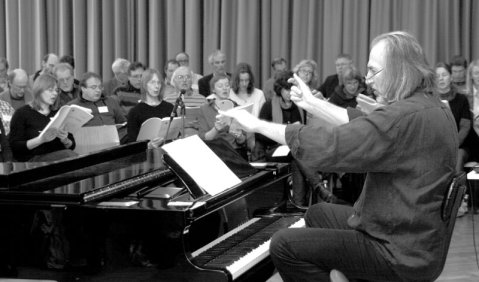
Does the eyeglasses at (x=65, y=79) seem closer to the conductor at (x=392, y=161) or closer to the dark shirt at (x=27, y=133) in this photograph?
the dark shirt at (x=27, y=133)

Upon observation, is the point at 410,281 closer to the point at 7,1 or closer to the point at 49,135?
the point at 49,135

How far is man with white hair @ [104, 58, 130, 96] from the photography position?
8005 mm

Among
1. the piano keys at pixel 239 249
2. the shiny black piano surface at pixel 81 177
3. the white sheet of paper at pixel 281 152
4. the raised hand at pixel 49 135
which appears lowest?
the white sheet of paper at pixel 281 152

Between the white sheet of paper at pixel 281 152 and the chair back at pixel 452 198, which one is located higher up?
the chair back at pixel 452 198

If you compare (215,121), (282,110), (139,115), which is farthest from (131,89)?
(282,110)

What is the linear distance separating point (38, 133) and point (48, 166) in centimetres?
218

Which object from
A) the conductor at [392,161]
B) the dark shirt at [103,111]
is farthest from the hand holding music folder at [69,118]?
the conductor at [392,161]

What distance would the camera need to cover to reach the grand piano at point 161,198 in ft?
8.66

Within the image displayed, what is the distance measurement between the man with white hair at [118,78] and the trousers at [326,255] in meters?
5.39

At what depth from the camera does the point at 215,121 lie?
601 cm

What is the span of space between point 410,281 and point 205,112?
390 centimetres

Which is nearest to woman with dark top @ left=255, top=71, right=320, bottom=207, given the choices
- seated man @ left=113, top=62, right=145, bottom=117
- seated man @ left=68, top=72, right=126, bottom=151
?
seated man @ left=68, top=72, right=126, bottom=151

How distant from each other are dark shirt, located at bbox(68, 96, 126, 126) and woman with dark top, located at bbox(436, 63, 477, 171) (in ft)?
9.43

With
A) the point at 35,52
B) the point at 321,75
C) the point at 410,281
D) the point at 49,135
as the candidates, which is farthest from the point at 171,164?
the point at 35,52
